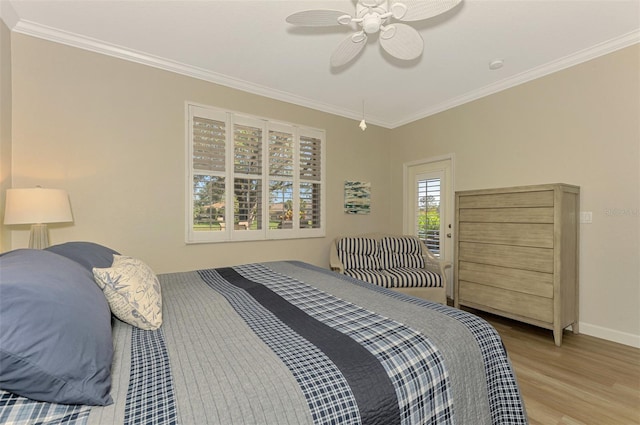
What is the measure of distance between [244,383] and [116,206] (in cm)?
269

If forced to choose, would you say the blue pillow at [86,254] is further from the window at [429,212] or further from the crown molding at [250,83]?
the window at [429,212]

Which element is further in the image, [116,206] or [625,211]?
[116,206]

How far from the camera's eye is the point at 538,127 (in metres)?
3.12

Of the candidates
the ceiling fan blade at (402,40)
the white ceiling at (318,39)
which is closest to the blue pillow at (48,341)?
the ceiling fan blade at (402,40)

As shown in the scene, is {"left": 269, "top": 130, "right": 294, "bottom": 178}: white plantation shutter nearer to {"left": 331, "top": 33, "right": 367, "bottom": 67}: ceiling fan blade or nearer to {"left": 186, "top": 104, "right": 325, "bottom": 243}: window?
{"left": 186, "top": 104, "right": 325, "bottom": 243}: window

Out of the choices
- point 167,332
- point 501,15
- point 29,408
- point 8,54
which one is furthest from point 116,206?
point 501,15

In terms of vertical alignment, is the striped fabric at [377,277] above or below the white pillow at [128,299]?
below

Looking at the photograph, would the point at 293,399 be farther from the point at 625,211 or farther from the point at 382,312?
the point at 625,211

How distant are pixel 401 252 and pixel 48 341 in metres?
3.70

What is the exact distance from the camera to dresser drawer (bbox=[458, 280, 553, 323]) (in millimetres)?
2639

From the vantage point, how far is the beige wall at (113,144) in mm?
2443

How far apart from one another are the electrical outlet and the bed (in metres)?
2.45

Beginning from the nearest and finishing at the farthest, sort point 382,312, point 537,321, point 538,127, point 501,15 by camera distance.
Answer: point 382,312, point 501,15, point 537,321, point 538,127

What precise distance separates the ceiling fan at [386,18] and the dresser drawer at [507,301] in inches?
95.9
